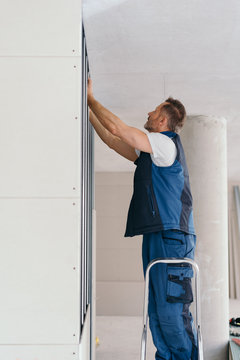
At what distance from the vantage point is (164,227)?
2.42 m

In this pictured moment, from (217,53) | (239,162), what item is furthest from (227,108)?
(239,162)

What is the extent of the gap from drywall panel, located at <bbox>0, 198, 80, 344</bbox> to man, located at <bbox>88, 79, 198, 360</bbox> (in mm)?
655

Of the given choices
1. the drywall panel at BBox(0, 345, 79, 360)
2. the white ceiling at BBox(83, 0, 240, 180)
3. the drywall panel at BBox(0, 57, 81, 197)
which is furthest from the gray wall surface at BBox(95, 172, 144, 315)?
the drywall panel at BBox(0, 57, 81, 197)

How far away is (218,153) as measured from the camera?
4.50 metres

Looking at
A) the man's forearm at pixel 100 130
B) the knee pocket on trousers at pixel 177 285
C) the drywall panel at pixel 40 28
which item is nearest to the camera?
the drywall panel at pixel 40 28

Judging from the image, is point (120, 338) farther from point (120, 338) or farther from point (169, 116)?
point (169, 116)

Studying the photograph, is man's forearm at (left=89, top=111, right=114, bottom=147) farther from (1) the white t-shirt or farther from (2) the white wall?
(2) the white wall

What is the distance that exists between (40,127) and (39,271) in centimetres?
62

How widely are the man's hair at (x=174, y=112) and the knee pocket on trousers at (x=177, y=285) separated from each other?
2.98 ft

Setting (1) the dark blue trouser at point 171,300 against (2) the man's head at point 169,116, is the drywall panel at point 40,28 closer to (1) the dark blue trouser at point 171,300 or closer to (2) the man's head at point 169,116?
(2) the man's head at point 169,116

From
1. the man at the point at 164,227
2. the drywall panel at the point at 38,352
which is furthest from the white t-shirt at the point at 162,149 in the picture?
the drywall panel at the point at 38,352

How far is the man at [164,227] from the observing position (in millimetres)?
2379

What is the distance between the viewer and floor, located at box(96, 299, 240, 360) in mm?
5215

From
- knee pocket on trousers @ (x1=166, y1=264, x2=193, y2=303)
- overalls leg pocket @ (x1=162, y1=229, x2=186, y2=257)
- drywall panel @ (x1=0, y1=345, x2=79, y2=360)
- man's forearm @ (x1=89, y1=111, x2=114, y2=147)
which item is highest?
man's forearm @ (x1=89, y1=111, x2=114, y2=147)
